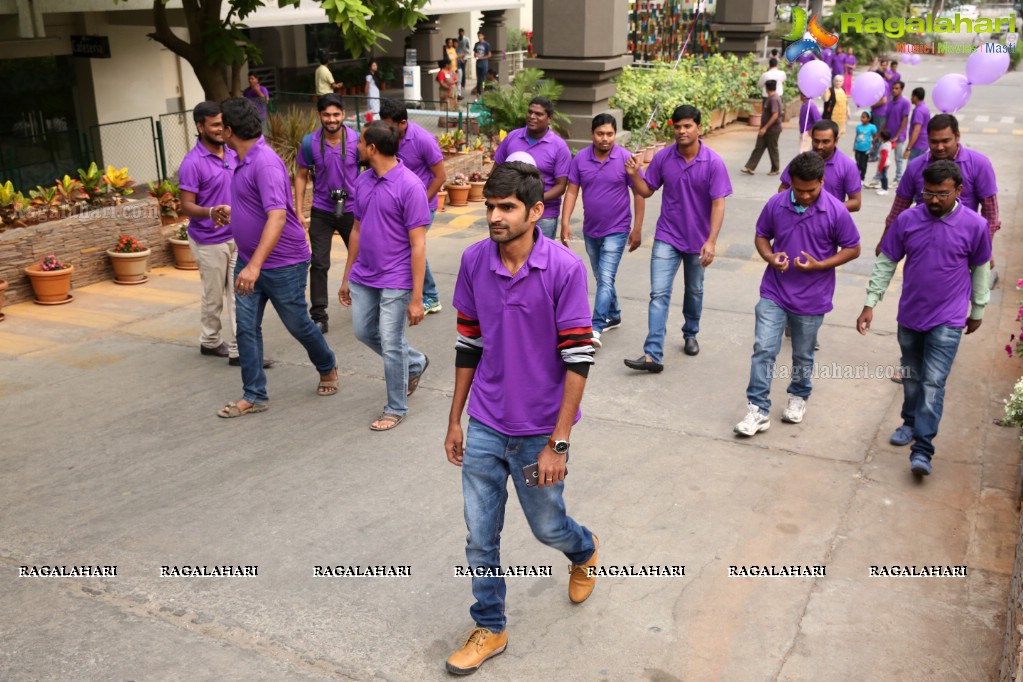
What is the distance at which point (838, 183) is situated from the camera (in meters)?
7.66

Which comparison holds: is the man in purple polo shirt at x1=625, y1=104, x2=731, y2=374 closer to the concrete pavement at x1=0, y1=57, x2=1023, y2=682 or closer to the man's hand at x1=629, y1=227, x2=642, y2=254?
Answer: the man's hand at x1=629, y1=227, x2=642, y2=254

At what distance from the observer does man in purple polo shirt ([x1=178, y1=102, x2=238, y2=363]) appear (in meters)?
7.61

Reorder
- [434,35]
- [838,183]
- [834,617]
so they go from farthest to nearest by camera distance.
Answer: [434,35] < [838,183] < [834,617]

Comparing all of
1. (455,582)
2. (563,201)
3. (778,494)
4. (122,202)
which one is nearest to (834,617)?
(778,494)

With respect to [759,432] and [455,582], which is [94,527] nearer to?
[455,582]

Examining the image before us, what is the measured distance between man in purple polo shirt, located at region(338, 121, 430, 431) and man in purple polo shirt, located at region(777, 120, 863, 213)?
2.79 meters

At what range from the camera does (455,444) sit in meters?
4.27

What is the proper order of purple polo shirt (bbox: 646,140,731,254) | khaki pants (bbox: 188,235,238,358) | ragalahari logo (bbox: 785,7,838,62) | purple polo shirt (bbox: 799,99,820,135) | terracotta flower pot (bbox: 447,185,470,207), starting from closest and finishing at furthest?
purple polo shirt (bbox: 646,140,731,254) → khaki pants (bbox: 188,235,238,358) → terracotta flower pot (bbox: 447,185,470,207) → purple polo shirt (bbox: 799,99,820,135) → ragalahari logo (bbox: 785,7,838,62)

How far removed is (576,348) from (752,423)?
9.70 ft

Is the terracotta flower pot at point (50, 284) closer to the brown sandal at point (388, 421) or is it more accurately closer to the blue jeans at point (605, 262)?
the brown sandal at point (388, 421)

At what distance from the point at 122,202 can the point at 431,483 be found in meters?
6.22

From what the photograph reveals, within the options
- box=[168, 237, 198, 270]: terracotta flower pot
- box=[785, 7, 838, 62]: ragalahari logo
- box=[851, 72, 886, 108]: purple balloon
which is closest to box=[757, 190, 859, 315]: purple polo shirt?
box=[168, 237, 198, 270]: terracotta flower pot

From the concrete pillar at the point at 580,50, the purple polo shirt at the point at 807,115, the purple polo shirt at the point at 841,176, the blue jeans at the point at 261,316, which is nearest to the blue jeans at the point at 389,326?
the blue jeans at the point at 261,316

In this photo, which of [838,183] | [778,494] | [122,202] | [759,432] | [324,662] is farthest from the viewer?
[122,202]
